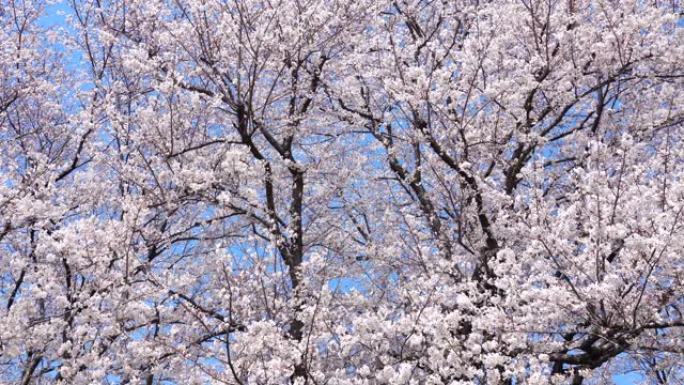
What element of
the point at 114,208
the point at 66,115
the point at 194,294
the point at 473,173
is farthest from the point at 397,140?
the point at 66,115

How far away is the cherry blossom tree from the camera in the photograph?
277 inches

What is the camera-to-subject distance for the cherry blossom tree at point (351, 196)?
704 cm

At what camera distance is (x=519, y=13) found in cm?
1028

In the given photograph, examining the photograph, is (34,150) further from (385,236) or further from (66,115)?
(385,236)

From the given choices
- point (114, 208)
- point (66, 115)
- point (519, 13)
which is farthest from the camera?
point (66, 115)

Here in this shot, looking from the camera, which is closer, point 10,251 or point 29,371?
point 29,371

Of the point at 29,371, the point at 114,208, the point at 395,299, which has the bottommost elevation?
the point at 29,371

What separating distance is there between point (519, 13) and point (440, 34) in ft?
6.47

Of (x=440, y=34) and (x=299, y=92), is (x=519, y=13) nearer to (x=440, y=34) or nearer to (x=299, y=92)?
(x=440, y=34)

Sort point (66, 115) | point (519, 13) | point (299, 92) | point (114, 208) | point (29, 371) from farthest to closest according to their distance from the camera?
point (66, 115)
point (114, 208)
point (299, 92)
point (519, 13)
point (29, 371)

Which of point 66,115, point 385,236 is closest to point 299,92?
point 385,236

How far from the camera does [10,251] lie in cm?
1059

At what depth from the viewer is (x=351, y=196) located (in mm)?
12289

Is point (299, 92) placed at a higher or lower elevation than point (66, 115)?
lower
